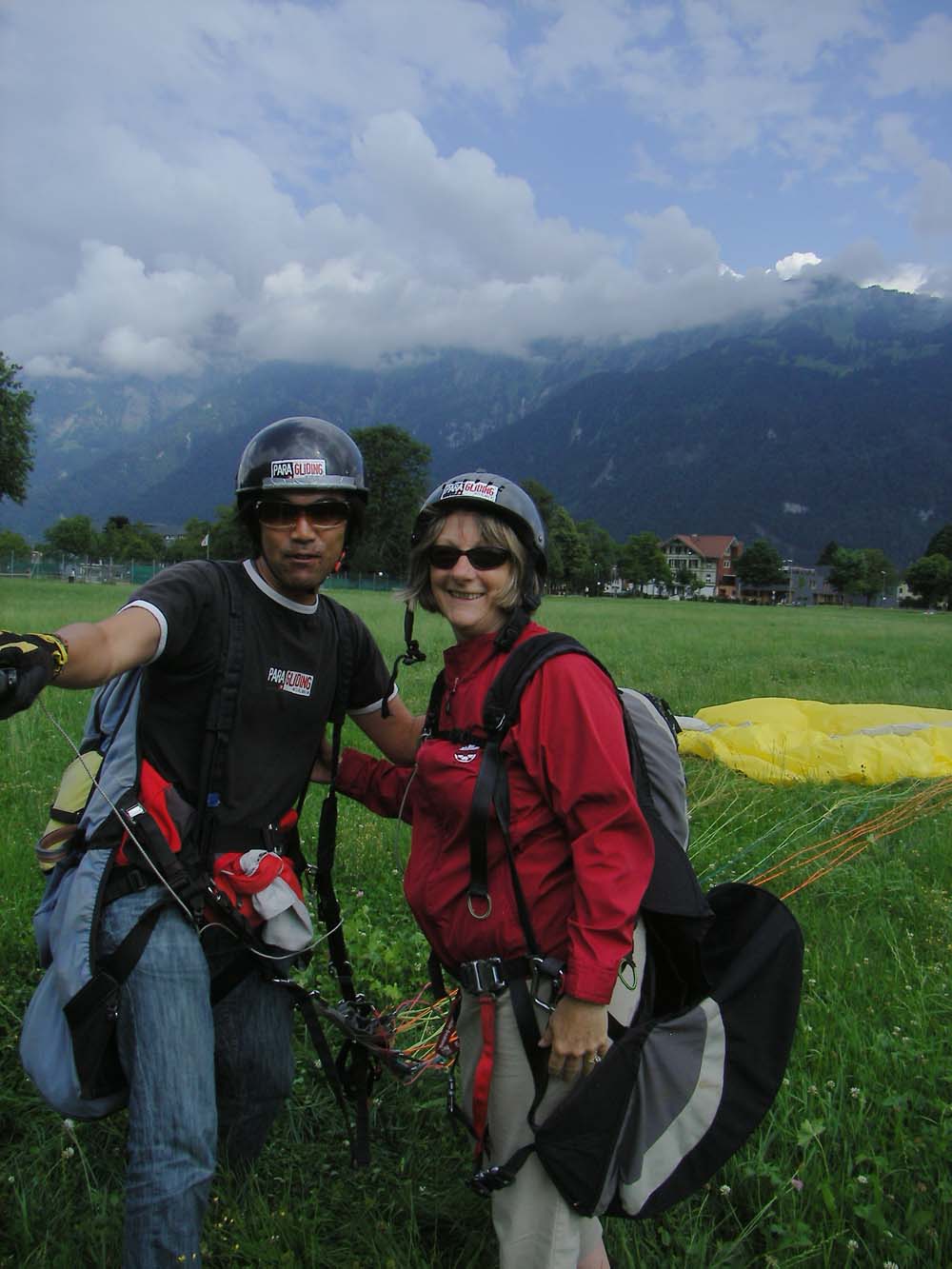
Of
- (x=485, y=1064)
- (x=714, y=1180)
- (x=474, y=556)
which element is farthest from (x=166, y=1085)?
(x=714, y=1180)

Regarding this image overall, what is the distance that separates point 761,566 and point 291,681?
173960 mm

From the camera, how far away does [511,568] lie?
2930 mm

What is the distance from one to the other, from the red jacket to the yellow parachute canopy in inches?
250

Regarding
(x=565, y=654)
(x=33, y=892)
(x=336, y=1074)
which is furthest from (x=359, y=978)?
(x=565, y=654)

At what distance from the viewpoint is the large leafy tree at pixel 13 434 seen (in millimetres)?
49344

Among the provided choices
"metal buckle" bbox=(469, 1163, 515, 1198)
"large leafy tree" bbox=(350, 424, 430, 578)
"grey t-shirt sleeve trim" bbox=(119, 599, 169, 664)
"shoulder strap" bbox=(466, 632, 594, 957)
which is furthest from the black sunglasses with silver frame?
"large leafy tree" bbox=(350, 424, 430, 578)

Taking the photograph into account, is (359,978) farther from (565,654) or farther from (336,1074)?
(565,654)

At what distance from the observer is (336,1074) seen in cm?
337

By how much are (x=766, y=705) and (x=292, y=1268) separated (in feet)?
32.7

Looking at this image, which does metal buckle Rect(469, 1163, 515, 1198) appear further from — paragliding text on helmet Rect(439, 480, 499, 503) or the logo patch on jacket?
paragliding text on helmet Rect(439, 480, 499, 503)

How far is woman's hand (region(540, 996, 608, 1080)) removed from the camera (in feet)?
7.77

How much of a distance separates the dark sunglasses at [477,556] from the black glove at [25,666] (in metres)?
Result: 1.22

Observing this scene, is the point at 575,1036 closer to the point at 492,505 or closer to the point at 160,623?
the point at 492,505

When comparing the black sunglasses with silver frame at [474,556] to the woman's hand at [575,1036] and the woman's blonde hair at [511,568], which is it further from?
the woman's hand at [575,1036]
